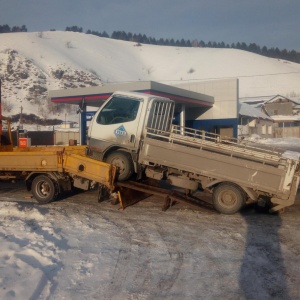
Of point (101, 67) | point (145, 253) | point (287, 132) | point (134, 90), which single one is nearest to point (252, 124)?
point (287, 132)

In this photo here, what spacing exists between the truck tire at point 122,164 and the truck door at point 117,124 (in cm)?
29

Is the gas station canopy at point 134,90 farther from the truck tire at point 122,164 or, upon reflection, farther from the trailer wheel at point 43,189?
the trailer wheel at point 43,189

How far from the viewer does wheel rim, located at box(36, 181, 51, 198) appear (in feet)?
33.8

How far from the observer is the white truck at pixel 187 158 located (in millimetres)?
8656

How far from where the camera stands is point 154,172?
32.2ft

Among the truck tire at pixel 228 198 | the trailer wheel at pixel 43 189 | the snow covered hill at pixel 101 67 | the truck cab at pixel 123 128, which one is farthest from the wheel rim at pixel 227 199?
the snow covered hill at pixel 101 67

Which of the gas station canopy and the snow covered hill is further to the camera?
the snow covered hill

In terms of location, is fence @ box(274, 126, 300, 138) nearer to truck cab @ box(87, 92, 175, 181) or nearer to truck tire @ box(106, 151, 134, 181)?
truck cab @ box(87, 92, 175, 181)

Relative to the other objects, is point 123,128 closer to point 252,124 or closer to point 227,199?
point 227,199

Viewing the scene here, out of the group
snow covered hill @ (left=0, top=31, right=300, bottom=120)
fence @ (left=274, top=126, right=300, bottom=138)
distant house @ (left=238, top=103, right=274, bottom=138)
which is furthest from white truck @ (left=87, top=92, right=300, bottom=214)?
snow covered hill @ (left=0, top=31, right=300, bottom=120)

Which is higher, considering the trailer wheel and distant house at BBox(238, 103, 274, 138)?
distant house at BBox(238, 103, 274, 138)

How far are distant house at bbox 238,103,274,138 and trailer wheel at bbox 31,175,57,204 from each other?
3810cm

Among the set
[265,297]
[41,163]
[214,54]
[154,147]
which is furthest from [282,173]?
[214,54]

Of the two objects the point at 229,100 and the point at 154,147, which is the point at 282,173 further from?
the point at 229,100
